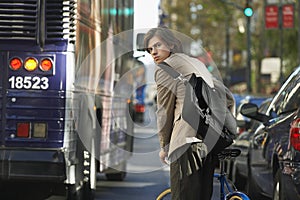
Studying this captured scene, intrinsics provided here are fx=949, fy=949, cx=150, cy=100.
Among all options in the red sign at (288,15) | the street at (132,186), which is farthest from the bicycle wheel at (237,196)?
the red sign at (288,15)

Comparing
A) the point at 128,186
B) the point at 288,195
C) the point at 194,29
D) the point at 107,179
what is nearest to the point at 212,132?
the point at 288,195

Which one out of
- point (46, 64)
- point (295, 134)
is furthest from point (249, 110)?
point (46, 64)

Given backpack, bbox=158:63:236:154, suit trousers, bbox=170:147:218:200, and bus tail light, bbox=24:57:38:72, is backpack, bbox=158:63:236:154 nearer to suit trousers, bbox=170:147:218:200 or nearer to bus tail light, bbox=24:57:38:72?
suit trousers, bbox=170:147:218:200

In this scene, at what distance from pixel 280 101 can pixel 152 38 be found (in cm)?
385

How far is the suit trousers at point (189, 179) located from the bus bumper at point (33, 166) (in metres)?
2.73

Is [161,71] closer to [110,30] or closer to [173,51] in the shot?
[173,51]

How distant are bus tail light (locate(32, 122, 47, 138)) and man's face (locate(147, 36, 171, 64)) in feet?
8.97

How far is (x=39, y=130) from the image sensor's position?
980 cm

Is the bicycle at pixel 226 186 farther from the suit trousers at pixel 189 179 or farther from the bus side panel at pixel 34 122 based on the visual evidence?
the bus side panel at pixel 34 122

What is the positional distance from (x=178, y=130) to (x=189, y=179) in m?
0.38

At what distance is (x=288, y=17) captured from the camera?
3875 cm

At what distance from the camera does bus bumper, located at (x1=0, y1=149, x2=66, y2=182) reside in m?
9.71

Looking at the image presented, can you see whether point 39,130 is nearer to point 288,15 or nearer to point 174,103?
point 174,103

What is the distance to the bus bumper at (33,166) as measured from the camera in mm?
9714
